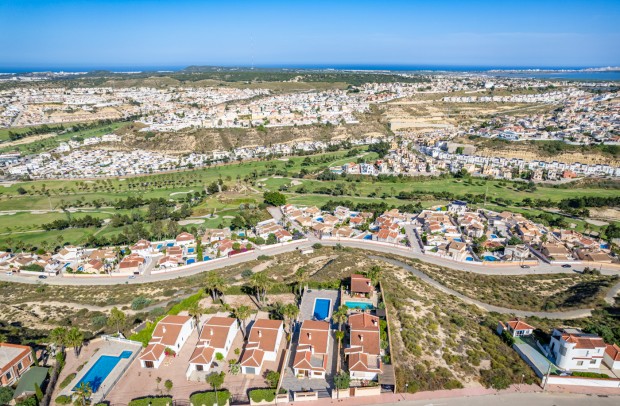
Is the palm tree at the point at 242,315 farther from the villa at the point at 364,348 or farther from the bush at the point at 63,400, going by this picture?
the bush at the point at 63,400

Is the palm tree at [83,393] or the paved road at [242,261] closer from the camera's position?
the palm tree at [83,393]

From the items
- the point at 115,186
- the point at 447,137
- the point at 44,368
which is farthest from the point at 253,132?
the point at 44,368

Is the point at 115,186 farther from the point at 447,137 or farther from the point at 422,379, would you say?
the point at 447,137

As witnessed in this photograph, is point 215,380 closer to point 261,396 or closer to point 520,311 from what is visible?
point 261,396

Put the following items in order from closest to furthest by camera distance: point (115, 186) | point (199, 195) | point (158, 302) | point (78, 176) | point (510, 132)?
1. point (158, 302)
2. point (199, 195)
3. point (115, 186)
4. point (78, 176)
5. point (510, 132)

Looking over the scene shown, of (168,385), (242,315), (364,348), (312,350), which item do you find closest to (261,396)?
(312,350)

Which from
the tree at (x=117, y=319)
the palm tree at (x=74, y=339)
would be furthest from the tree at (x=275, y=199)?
the palm tree at (x=74, y=339)
